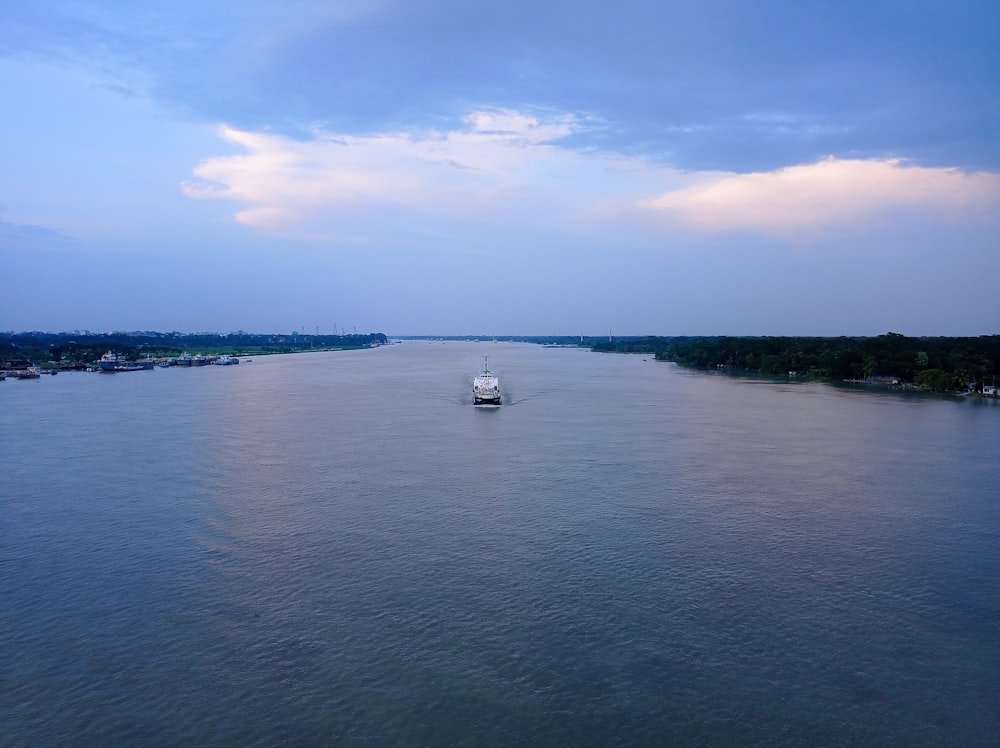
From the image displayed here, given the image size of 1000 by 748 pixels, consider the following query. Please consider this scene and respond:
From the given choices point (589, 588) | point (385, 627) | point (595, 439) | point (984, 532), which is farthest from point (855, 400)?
point (385, 627)

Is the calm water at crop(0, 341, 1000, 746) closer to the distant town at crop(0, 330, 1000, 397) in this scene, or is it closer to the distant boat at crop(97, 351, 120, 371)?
the distant town at crop(0, 330, 1000, 397)

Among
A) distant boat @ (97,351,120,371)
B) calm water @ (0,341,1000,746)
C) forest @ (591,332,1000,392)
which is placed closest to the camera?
calm water @ (0,341,1000,746)

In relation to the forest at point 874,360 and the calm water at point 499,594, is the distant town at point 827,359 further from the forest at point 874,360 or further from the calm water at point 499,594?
the calm water at point 499,594

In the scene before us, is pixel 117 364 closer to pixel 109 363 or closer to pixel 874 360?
pixel 109 363

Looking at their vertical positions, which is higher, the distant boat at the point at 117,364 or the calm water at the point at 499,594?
the distant boat at the point at 117,364

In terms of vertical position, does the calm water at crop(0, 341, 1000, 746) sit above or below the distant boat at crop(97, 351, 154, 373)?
below

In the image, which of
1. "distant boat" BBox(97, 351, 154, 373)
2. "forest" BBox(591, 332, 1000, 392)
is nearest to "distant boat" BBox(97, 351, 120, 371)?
"distant boat" BBox(97, 351, 154, 373)

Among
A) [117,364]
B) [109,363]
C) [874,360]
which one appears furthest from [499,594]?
[117,364]

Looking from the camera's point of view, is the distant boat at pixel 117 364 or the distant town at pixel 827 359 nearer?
the distant town at pixel 827 359

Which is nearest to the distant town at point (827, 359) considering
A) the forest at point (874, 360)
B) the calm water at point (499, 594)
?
the forest at point (874, 360)
